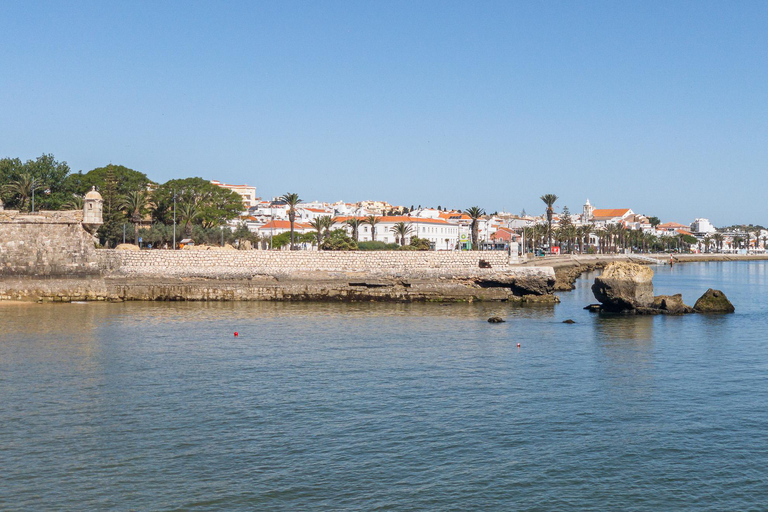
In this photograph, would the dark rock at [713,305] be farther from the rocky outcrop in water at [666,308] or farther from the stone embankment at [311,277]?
the stone embankment at [311,277]

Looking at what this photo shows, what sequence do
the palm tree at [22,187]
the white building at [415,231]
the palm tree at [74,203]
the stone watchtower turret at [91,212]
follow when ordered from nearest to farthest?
the stone watchtower turret at [91,212]
the palm tree at [22,187]
the palm tree at [74,203]
the white building at [415,231]

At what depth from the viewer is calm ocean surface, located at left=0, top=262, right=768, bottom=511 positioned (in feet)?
40.3

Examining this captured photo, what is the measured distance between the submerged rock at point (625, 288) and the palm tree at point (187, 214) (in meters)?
42.1

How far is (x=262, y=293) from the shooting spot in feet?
144

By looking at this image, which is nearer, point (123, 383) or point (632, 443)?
point (632, 443)

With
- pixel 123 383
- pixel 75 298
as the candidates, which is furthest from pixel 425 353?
pixel 75 298

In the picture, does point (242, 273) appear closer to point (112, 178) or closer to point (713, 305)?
point (713, 305)

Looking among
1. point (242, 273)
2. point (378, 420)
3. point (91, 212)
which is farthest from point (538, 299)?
point (378, 420)

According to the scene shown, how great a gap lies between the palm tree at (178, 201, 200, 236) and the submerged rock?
4210 centimetres

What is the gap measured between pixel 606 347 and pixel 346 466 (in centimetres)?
1649

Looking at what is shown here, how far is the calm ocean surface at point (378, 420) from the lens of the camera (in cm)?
1228

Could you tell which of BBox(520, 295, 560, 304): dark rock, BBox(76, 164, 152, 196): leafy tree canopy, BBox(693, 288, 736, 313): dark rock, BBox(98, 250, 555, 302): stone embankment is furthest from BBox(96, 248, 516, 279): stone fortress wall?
BBox(76, 164, 152, 196): leafy tree canopy

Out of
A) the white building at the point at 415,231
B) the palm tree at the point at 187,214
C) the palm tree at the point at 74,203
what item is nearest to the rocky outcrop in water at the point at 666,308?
the palm tree at the point at 187,214

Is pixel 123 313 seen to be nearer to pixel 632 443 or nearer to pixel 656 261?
pixel 632 443
